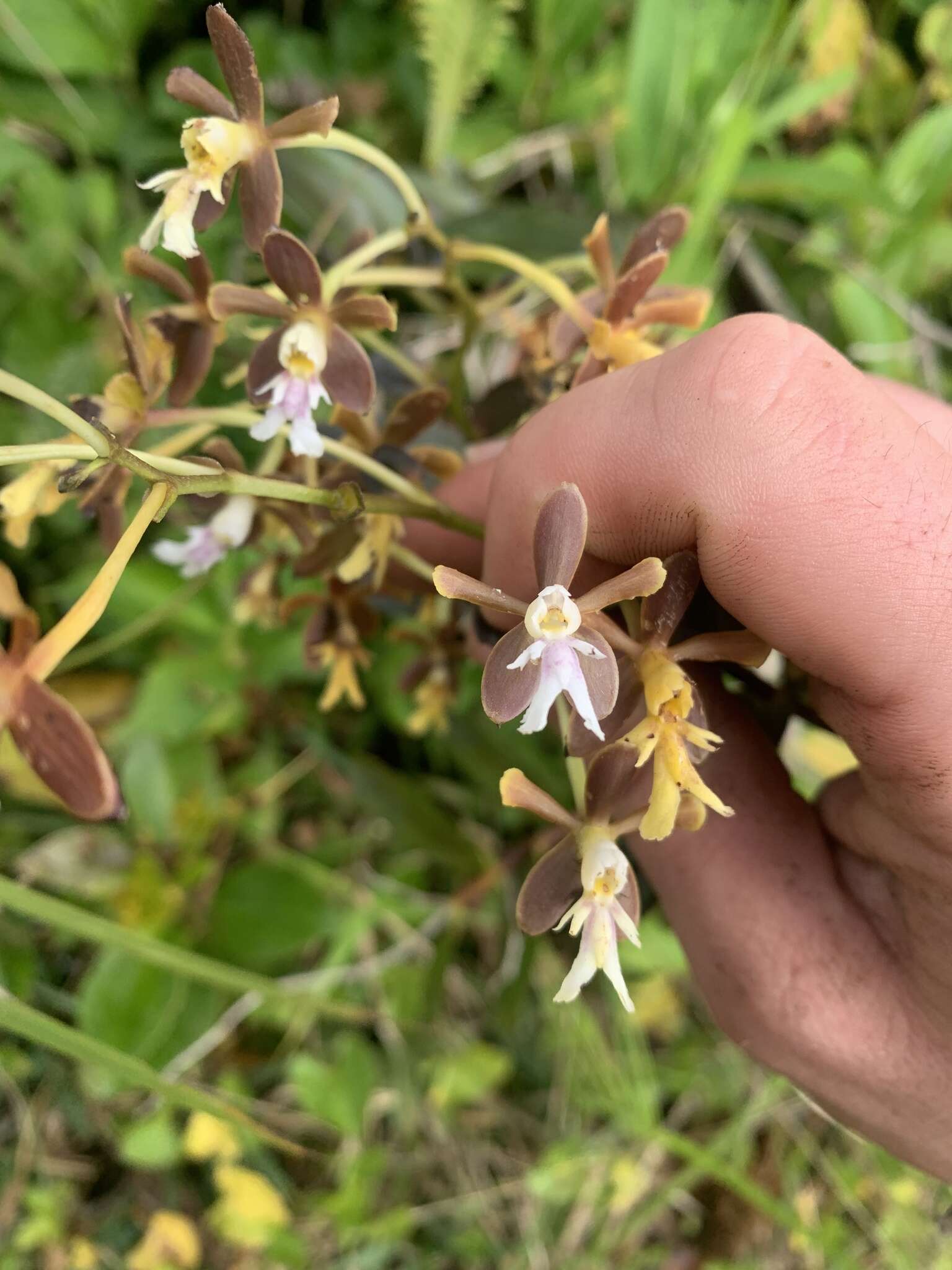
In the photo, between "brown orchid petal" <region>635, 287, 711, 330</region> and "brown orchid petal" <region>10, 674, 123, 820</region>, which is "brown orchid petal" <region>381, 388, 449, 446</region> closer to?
"brown orchid petal" <region>635, 287, 711, 330</region>

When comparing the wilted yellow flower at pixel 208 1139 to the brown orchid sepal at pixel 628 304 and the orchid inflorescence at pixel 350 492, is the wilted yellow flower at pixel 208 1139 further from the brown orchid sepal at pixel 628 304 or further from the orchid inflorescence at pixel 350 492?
the brown orchid sepal at pixel 628 304

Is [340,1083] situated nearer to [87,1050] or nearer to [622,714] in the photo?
[87,1050]

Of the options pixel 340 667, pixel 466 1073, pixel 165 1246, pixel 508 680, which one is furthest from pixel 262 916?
pixel 508 680

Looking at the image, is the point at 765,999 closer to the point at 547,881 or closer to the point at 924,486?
the point at 547,881

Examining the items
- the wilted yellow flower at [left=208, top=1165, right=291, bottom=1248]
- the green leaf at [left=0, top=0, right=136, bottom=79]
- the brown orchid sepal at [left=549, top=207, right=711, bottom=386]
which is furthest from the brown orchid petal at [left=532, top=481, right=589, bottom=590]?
the wilted yellow flower at [left=208, top=1165, right=291, bottom=1248]

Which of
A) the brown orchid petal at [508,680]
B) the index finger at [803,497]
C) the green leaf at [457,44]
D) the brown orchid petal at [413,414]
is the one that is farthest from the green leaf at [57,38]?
the brown orchid petal at [508,680]
